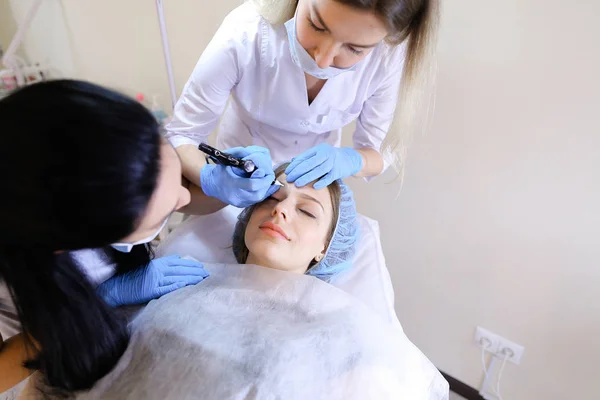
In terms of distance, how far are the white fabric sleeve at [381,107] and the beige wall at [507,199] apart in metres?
0.26

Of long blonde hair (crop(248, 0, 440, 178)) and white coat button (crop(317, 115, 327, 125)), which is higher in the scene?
long blonde hair (crop(248, 0, 440, 178))

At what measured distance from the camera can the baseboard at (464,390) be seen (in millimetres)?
1944

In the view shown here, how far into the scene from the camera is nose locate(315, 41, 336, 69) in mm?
1000

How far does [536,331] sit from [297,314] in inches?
43.5

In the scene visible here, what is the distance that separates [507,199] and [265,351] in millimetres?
1059

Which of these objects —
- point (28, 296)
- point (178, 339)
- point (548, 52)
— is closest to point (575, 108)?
point (548, 52)

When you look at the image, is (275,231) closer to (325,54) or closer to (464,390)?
(325,54)

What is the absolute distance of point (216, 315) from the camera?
3.38ft

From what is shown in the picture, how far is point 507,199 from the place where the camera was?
1.51 meters

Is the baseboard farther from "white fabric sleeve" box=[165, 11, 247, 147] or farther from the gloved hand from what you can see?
"white fabric sleeve" box=[165, 11, 247, 147]

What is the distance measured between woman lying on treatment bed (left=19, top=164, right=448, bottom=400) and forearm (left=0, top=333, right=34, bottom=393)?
0.56ft

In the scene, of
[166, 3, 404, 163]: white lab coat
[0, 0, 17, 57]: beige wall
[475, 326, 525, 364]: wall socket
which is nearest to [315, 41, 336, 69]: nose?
[166, 3, 404, 163]: white lab coat

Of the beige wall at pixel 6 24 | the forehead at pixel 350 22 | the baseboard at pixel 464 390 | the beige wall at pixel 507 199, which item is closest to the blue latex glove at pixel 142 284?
the forehead at pixel 350 22

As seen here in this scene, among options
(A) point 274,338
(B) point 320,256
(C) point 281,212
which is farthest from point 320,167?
(A) point 274,338
